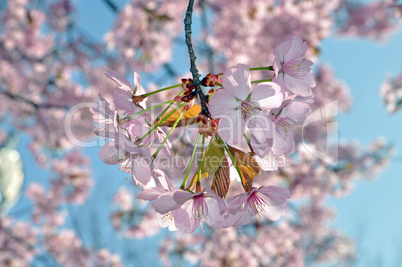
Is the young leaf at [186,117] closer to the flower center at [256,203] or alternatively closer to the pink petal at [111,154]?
the pink petal at [111,154]

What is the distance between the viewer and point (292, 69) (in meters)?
0.89

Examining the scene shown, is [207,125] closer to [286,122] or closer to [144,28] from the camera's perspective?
[286,122]

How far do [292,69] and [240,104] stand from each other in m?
0.19

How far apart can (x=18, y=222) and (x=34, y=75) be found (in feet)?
10.1

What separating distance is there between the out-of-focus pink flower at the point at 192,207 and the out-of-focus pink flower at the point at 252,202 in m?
0.04

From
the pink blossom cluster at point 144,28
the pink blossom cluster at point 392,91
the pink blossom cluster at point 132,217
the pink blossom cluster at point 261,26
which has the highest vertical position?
the pink blossom cluster at point 261,26

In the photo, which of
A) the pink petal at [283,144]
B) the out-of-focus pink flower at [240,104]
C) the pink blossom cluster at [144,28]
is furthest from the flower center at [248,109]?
the pink blossom cluster at [144,28]

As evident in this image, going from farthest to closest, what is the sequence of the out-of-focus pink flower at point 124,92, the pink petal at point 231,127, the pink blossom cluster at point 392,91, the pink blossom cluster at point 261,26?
the pink blossom cluster at point 261,26
the pink blossom cluster at point 392,91
the out-of-focus pink flower at point 124,92
the pink petal at point 231,127

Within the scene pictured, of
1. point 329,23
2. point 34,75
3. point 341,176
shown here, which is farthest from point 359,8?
point 34,75

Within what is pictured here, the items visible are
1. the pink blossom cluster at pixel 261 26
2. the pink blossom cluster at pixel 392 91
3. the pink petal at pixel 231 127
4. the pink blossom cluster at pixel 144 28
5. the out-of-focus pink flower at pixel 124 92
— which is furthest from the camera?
the pink blossom cluster at pixel 261 26

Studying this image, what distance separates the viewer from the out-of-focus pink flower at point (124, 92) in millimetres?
903

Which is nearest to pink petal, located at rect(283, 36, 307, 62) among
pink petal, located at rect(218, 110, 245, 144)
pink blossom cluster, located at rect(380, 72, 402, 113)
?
pink petal, located at rect(218, 110, 245, 144)

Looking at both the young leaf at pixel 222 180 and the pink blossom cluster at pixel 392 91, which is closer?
the young leaf at pixel 222 180

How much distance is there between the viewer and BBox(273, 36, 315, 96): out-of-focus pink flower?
35.1 inches
